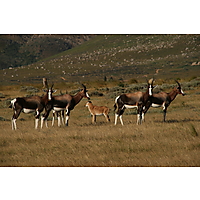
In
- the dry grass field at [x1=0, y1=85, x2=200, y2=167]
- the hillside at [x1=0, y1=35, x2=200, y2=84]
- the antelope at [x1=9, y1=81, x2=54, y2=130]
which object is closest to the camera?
the dry grass field at [x1=0, y1=85, x2=200, y2=167]

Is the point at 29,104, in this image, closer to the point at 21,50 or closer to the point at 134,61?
the point at 134,61

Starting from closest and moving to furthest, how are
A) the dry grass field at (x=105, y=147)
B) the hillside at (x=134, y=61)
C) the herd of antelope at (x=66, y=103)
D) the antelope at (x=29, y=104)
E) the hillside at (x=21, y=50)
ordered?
the dry grass field at (x=105, y=147)
the antelope at (x=29, y=104)
the herd of antelope at (x=66, y=103)
the hillside at (x=134, y=61)
the hillside at (x=21, y=50)

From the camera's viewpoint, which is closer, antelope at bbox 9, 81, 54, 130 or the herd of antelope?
antelope at bbox 9, 81, 54, 130

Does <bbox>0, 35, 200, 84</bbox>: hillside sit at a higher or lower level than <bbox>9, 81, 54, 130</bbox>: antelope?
lower

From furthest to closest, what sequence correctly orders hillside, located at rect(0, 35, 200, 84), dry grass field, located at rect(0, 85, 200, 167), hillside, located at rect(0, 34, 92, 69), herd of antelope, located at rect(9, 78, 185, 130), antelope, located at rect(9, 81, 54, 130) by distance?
hillside, located at rect(0, 34, 92, 69), hillside, located at rect(0, 35, 200, 84), herd of antelope, located at rect(9, 78, 185, 130), antelope, located at rect(9, 81, 54, 130), dry grass field, located at rect(0, 85, 200, 167)

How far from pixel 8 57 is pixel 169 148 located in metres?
85.7

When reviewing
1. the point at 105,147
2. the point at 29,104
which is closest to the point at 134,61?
the point at 29,104

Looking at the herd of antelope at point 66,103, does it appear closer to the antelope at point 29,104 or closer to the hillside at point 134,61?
the antelope at point 29,104

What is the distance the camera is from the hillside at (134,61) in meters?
66.4

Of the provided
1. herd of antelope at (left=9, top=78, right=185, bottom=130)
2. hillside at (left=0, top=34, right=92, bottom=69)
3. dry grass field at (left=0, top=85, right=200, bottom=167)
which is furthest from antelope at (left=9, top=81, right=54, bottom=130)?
hillside at (left=0, top=34, right=92, bottom=69)

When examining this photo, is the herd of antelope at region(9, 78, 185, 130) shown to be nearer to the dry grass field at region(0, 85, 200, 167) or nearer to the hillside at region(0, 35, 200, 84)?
the dry grass field at region(0, 85, 200, 167)

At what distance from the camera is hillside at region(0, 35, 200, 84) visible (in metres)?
66.4

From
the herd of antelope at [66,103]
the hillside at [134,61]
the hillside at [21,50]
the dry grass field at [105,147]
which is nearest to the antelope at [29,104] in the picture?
the herd of antelope at [66,103]

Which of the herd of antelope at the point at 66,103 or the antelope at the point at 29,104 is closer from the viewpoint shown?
the antelope at the point at 29,104
